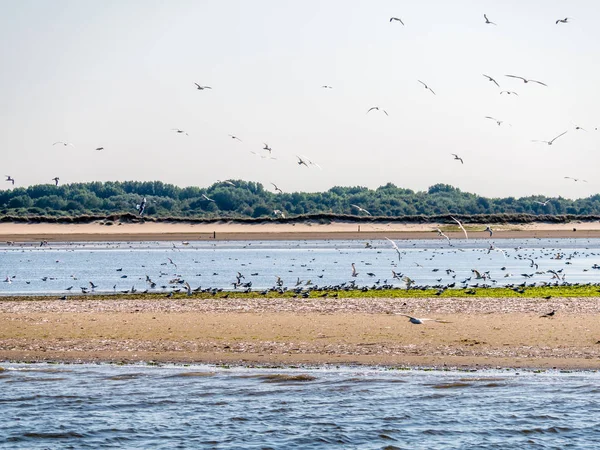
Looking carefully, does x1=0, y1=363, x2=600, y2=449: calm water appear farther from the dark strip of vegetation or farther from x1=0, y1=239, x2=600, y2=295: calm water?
the dark strip of vegetation

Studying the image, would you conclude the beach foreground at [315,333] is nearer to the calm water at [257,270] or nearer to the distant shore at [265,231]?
the calm water at [257,270]

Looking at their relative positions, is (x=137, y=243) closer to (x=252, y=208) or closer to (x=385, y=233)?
(x=385, y=233)

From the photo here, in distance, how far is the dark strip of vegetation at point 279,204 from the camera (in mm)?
123812

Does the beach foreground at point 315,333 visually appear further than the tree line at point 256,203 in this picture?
No

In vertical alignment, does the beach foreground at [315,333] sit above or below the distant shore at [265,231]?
below

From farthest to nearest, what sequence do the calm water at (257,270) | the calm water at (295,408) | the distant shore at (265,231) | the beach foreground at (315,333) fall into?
1. the distant shore at (265,231)
2. the calm water at (257,270)
3. the beach foreground at (315,333)
4. the calm water at (295,408)

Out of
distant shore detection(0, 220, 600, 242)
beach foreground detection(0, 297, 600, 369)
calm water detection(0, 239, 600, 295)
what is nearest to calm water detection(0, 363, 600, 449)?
beach foreground detection(0, 297, 600, 369)

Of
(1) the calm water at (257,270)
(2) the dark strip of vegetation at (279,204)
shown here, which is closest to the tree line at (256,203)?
(2) the dark strip of vegetation at (279,204)

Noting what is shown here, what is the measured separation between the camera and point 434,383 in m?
16.5

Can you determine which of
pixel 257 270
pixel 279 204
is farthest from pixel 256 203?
pixel 257 270

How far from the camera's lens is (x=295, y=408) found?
50.9 feet

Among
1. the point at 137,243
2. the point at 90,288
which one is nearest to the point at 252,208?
the point at 137,243

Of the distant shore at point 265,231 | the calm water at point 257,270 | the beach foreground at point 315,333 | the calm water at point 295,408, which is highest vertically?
the distant shore at point 265,231

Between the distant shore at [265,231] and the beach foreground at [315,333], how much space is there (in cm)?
6809
